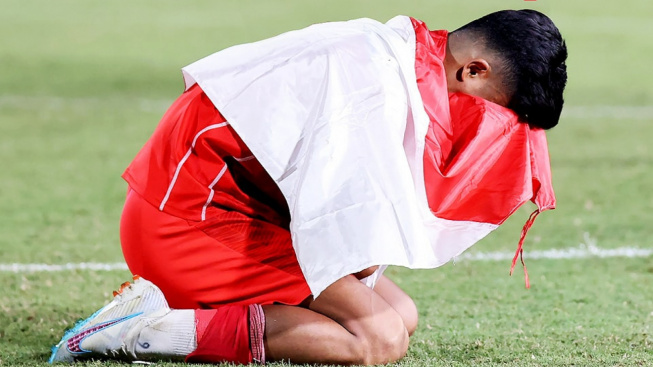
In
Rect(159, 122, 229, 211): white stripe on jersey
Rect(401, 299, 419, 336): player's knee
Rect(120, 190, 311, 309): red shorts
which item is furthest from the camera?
Rect(401, 299, 419, 336): player's knee

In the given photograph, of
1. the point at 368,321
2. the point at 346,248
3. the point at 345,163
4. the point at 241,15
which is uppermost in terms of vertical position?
the point at 345,163

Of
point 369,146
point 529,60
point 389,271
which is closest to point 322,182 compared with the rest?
point 369,146

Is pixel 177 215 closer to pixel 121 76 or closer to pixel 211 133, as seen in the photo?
pixel 211 133

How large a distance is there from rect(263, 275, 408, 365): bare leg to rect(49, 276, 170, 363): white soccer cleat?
0.38 meters

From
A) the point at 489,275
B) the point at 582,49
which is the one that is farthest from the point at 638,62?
the point at 489,275

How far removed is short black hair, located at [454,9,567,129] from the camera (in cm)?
344

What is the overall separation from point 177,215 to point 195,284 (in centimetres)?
23

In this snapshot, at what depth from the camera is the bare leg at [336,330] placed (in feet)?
11.2

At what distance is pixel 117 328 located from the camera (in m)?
3.46

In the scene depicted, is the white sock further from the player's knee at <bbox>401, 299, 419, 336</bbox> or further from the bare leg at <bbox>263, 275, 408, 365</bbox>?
the player's knee at <bbox>401, 299, 419, 336</bbox>

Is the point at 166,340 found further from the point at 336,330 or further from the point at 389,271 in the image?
the point at 389,271

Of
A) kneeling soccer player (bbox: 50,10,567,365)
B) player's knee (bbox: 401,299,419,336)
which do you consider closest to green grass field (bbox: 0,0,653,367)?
player's knee (bbox: 401,299,419,336)

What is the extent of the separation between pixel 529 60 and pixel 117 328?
1.53 meters

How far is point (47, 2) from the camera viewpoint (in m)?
15.9
